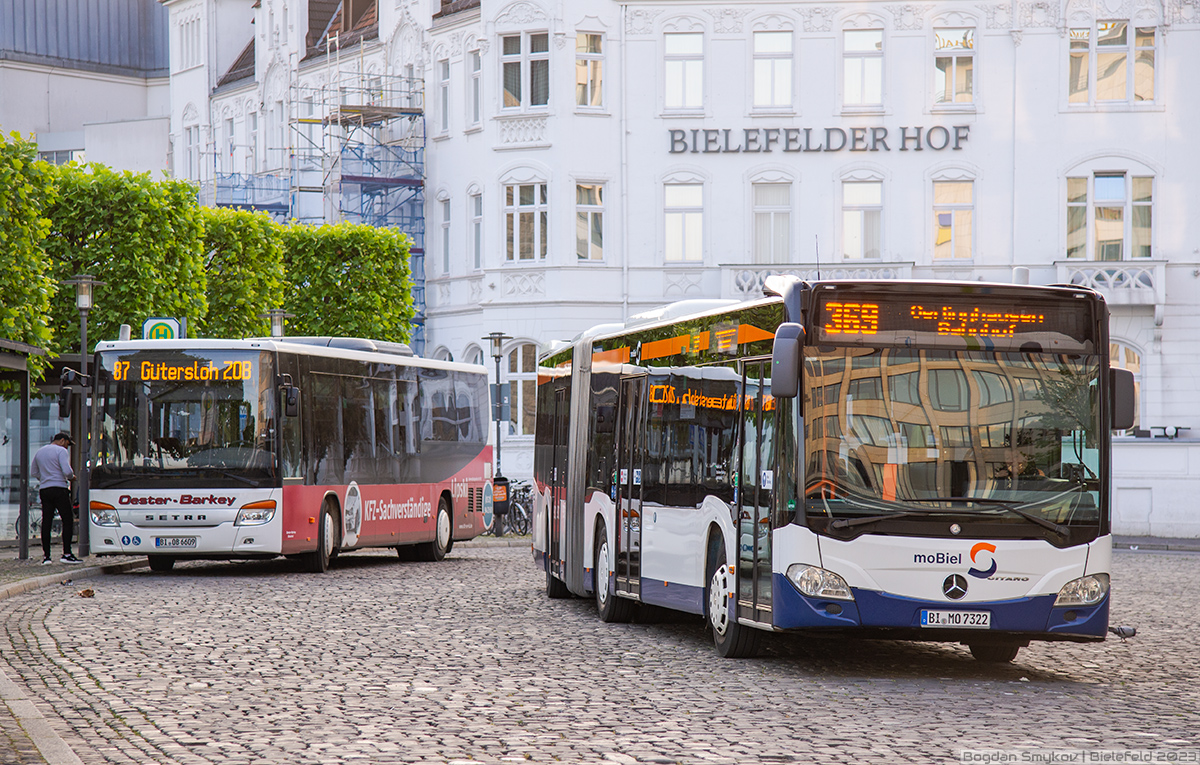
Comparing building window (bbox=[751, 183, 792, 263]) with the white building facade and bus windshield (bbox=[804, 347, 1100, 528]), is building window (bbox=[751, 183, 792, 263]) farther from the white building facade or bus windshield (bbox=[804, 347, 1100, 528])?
bus windshield (bbox=[804, 347, 1100, 528])

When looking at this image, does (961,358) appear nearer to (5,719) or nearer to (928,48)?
(5,719)

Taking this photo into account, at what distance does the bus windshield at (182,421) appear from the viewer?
70.5ft

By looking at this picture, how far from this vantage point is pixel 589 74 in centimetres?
4284

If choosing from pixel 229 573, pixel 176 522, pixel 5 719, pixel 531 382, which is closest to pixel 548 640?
pixel 5 719

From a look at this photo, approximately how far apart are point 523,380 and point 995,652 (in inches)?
1180

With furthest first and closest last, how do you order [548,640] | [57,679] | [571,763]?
1. [548,640]
2. [57,679]
3. [571,763]

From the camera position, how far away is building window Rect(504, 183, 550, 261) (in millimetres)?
42906

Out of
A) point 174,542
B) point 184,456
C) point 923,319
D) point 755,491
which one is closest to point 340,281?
point 184,456

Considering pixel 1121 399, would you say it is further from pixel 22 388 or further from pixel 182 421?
pixel 22 388

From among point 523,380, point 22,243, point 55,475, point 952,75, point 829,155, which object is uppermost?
point 952,75

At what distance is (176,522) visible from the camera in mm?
21422

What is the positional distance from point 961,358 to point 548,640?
440 centimetres

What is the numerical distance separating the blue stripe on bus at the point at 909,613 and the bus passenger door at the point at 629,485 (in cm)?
369

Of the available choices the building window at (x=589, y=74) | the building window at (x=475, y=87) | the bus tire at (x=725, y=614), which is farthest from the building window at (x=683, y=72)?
the bus tire at (x=725, y=614)
